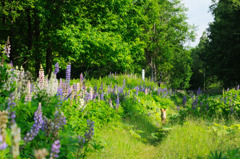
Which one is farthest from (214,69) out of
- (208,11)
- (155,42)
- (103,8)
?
(103,8)

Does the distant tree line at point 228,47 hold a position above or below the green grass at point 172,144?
above

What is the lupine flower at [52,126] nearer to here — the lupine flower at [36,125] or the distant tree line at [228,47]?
the lupine flower at [36,125]

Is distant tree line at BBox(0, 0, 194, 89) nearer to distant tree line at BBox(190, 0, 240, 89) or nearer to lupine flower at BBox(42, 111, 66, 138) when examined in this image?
lupine flower at BBox(42, 111, 66, 138)

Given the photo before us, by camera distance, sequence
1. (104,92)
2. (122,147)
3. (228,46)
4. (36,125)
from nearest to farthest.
A: 1. (36,125)
2. (122,147)
3. (104,92)
4. (228,46)

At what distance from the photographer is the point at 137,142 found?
5879 millimetres

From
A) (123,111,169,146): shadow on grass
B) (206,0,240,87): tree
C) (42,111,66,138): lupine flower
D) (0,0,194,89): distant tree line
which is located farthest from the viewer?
(206,0,240,87): tree

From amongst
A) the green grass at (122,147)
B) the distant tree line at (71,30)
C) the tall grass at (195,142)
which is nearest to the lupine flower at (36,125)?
the green grass at (122,147)

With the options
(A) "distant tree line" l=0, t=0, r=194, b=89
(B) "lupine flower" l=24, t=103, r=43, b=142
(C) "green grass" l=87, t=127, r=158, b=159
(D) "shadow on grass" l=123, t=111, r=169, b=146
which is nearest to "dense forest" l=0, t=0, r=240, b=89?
(A) "distant tree line" l=0, t=0, r=194, b=89

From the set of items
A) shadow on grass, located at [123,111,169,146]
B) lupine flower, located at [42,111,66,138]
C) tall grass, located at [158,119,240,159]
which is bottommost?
shadow on grass, located at [123,111,169,146]

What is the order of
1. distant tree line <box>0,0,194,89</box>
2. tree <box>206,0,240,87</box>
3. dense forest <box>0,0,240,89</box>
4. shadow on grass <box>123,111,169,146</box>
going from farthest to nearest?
1. tree <box>206,0,240,87</box>
2. dense forest <box>0,0,240,89</box>
3. distant tree line <box>0,0,194,89</box>
4. shadow on grass <box>123,111,169,146</box>

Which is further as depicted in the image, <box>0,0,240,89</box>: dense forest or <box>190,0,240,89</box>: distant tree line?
<box>190,0,240,89</box>: distant tree line

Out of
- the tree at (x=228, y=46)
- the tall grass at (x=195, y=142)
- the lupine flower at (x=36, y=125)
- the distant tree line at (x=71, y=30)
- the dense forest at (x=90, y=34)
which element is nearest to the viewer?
the lupine flower at (x=36, y=125)

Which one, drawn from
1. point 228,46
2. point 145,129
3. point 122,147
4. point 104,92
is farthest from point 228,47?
point 122,147

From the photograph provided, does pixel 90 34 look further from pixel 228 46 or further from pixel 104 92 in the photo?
pixel 228 46
